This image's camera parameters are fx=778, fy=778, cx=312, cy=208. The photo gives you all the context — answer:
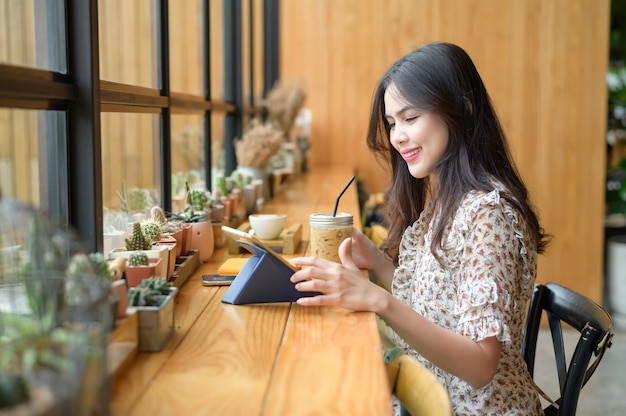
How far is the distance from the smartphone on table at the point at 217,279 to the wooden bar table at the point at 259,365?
7cm

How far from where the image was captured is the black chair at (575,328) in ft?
5.60

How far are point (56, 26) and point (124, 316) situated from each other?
627 mm

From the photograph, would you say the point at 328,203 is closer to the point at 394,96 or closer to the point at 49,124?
the point at 394,96

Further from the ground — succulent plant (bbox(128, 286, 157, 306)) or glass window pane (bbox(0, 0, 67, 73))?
glass window pane (bbox(0, 0, 67, 73))

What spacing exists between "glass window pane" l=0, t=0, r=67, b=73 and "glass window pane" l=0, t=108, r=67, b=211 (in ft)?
0.30

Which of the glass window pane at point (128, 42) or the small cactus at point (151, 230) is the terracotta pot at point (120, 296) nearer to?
the small cactus at point (151, 230)

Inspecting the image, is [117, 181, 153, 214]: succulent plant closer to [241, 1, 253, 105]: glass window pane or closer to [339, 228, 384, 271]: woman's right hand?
[339, 228, 384, 271]: woman's right hand

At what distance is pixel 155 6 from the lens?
2385 millimetres

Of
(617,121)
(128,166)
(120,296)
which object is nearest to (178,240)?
(128,166)

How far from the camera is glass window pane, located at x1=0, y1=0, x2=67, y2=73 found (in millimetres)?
1281

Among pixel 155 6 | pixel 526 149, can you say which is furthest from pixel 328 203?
pixel 526 149

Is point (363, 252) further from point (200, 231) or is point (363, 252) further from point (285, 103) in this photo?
point (285, 103)

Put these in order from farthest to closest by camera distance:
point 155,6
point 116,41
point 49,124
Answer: point 155,6 → point 116,41 → point 49,124

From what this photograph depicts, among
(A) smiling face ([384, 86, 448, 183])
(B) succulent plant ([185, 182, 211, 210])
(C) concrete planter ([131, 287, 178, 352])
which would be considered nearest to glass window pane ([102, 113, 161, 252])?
(B) succulent plant ([185, 182, 211, 210])
